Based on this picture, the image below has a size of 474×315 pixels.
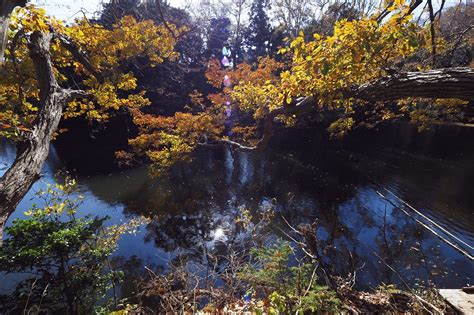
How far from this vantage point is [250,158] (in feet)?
60.0

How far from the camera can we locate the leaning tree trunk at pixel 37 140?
7.89 feet

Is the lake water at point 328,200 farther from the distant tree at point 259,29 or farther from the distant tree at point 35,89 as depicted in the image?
the distant tree at point 259,29

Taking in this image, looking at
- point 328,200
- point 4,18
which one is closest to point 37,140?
point 4,18

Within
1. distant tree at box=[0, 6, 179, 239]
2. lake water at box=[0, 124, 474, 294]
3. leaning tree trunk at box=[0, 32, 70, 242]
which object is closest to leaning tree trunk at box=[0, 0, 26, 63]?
distant tree at box=[0, 6, 179, 239]

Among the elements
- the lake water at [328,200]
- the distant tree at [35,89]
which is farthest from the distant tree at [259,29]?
the distant tree at [35,89]

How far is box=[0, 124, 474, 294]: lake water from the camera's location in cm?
688

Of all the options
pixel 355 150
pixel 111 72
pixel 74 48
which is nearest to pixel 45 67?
pixel 74 48

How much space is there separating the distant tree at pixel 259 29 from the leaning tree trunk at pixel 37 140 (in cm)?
2372

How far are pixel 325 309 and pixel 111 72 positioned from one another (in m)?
7.05

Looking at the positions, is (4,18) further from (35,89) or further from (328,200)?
(328,200)

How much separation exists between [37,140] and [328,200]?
34.0 ft

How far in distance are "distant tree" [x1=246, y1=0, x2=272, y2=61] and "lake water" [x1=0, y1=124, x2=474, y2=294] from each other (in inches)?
472

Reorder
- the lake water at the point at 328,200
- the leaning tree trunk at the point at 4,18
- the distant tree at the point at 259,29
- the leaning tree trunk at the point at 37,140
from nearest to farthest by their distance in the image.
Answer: the leaning tree trunk at the point at 4,18 → the leaning tree trunk at the point at 37,140 → the lake water at the point at 328,200 → the distant tree at the point at 259,29

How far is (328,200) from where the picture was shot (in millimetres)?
10969
